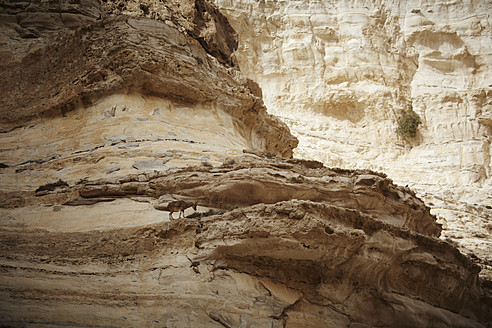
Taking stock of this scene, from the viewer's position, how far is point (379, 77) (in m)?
31.1

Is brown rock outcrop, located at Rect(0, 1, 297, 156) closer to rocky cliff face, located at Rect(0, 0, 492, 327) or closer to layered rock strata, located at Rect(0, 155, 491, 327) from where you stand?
rocky cliff face, located at Rect(0, 0, 492, 327)

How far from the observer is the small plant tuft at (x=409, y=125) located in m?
28.9

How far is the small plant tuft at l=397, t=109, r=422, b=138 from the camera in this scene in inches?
1136

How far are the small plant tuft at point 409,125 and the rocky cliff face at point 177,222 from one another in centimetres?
1886

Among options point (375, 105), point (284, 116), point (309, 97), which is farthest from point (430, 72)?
point (284, 116)

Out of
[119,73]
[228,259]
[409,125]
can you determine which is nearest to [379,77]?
[409,125]

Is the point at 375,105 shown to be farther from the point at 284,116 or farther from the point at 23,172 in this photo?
the point at 23,172

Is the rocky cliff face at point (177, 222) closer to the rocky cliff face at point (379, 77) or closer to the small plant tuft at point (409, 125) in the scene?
the rocky cliff face at point (379, 77)

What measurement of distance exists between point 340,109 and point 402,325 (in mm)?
24550

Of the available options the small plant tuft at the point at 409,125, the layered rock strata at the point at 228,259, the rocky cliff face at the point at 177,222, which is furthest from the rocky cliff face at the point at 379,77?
the layered rock strata at the point at 228,259

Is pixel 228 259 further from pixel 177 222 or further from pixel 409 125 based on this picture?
pixel 409 125

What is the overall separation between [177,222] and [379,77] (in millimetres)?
26651

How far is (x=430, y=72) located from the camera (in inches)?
1227

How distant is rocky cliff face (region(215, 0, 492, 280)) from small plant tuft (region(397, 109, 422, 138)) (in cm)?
34
